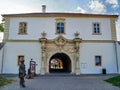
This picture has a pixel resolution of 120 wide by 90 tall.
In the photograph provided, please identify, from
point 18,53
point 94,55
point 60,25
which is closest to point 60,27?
point 60,25

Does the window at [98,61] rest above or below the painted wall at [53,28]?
below

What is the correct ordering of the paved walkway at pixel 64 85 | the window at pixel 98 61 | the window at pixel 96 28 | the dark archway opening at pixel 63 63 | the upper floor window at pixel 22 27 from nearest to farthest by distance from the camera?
the paved walkway at pixel 64 85 → the window at pixel 98 61 → the upper floor window at pixel 22 27 → the window at pixel 96 28 → the dark archway opening at pixel 63 63

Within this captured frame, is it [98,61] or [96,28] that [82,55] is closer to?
[98,61]

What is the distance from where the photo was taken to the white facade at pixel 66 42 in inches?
975

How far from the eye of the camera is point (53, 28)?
25.7 meters

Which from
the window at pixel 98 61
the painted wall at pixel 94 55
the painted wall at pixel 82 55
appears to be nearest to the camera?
the painted wall at pixel 82 55

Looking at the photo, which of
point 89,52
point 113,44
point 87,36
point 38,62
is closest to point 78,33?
point 87,36

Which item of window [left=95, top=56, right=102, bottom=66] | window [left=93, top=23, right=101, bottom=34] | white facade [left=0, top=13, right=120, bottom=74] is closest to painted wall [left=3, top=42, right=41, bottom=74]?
white facade [left=0, top=13, right=120, bottom=74]

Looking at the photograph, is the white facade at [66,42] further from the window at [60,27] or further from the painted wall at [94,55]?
the window at [60,27]

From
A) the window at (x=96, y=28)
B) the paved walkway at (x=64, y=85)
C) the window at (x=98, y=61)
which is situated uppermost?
the window at (x=96, y=28)

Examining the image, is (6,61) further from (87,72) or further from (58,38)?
(87,72)

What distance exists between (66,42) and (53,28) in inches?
102

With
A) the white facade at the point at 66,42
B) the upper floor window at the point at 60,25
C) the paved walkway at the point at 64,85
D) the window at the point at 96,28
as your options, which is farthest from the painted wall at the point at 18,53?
the paved walkway at the point at 64,85

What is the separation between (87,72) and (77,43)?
13.0 ft
